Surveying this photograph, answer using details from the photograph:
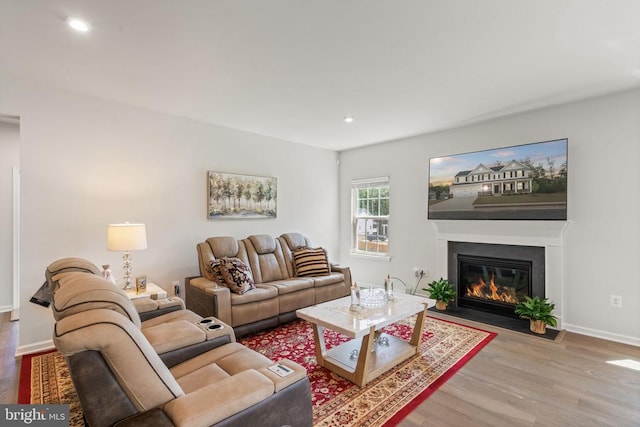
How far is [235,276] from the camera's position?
11.0 feet

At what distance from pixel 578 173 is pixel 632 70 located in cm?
108

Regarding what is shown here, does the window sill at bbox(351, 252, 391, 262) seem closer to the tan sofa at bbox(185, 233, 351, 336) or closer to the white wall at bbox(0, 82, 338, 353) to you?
the tan sofa at bbox(185, 233, 351, 336)

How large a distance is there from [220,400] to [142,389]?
28 centimetres

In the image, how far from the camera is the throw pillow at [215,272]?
11.1 ft

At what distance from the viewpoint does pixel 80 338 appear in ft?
3.21

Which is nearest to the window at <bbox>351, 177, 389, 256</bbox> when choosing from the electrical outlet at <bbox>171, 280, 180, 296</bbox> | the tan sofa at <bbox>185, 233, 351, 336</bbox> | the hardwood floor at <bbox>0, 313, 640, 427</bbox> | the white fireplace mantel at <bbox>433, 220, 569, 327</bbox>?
the white fireplace mantel at <bbox>433, 220, 569, 327</bbox>

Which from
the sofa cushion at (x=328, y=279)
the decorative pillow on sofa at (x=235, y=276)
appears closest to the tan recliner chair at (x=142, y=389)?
the decorative pillow on sofa at (x=235, y=276)

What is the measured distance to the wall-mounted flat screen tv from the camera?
3.40 m

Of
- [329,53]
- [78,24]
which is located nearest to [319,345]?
[329,53]

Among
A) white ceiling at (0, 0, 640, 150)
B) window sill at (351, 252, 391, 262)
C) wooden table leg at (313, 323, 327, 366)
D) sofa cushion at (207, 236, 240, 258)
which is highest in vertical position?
white ceiling at (0, 0, 640, 150)

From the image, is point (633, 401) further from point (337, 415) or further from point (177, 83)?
point (177, 83)

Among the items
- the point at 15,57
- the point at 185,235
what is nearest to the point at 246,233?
the point at 185,235

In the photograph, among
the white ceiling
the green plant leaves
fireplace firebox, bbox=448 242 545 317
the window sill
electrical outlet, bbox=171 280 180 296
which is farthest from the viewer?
the window sill

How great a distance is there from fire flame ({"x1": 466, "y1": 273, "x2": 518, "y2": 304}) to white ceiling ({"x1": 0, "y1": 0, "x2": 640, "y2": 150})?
2.19 metres
